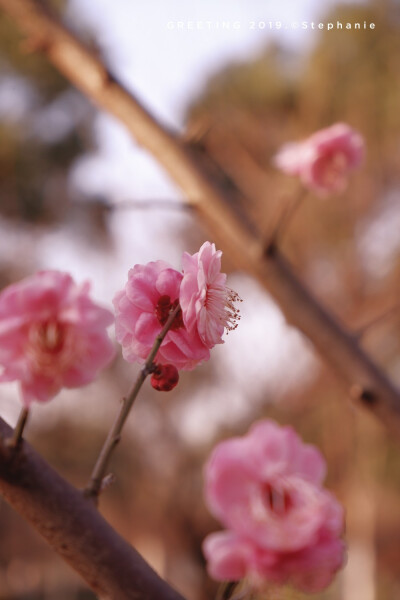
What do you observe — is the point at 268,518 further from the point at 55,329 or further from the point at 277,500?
the point at 55,329

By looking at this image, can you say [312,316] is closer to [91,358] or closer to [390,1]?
[91,358]

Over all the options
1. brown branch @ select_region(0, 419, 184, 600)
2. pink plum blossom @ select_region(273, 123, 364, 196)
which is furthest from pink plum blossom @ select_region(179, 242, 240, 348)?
pink plum blossom @ select_region(273, 123, 364, 196)

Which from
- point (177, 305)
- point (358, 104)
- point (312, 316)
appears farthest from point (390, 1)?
point (177, 305)

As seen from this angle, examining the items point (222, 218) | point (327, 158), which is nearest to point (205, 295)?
point (222, 218)

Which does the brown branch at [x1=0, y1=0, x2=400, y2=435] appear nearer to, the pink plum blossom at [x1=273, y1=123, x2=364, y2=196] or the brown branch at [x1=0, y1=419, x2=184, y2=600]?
the pink plum blossom at [x1=273, y1=123, x2=364, y2=196]

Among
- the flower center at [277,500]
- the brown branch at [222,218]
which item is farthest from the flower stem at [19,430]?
the brown branch at [222,218]
